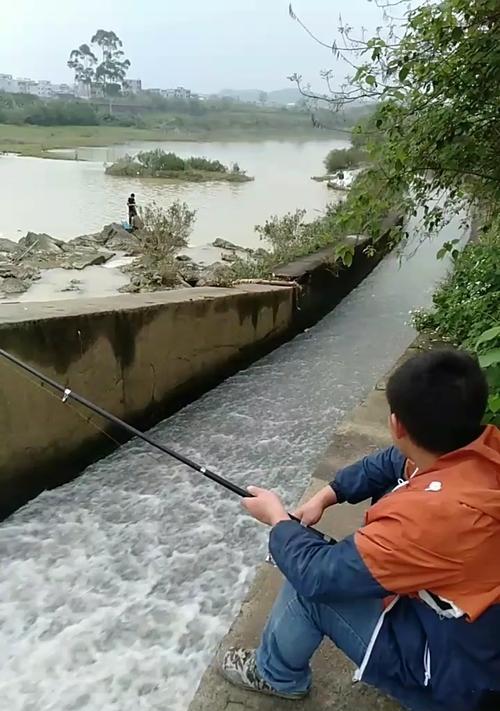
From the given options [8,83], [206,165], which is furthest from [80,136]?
[8,83]

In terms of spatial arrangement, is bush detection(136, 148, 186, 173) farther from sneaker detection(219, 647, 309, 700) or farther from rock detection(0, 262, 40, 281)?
sneaker detection(219, 647, 309, 700)

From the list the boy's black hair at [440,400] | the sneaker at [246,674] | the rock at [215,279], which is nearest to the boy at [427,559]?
the boy's black hair at [440,400]

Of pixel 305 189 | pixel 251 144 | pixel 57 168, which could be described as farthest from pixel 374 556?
pixel 251 144

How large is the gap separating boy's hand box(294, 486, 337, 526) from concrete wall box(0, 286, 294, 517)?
2606mm

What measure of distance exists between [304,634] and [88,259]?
511 inches

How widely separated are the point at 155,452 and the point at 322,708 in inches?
125

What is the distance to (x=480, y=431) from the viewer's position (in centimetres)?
166

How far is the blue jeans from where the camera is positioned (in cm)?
186

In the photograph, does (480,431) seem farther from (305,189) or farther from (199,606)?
(305,189)

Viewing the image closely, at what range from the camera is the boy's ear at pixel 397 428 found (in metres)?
1.69

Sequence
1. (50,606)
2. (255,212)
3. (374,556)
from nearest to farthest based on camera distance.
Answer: (374,556)
(50,606)
(255,212)

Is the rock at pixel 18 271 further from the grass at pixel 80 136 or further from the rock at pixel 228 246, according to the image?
the grass at pixel 80 136

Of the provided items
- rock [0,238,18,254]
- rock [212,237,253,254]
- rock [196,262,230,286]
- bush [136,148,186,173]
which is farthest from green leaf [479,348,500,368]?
bush [136,148,186,173]

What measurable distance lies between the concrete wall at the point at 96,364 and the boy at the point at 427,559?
298 cm
